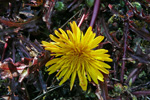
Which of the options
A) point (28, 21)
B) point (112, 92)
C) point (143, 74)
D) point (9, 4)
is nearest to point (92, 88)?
point (112, 92)

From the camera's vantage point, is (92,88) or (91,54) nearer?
(91,54)

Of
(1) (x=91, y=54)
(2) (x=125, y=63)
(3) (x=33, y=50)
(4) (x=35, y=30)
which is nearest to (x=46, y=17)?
(4) (x=35, y=30)

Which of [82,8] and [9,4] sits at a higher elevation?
[9,4]

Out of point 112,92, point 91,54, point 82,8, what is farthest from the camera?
point 82,8

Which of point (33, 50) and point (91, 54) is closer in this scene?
point (91, 54)

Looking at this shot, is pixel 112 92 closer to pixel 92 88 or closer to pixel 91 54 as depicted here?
pixel 92 88

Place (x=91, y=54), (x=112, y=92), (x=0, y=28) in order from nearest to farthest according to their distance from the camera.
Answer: (x=91, y=54)
(x=112, y=92)
(x=0, y=28)

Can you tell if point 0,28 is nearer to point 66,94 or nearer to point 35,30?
point 35,30

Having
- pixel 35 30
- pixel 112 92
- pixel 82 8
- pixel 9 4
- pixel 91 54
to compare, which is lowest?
pixel 112 92

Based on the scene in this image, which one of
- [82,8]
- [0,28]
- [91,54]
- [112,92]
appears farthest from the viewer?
[82,8]
